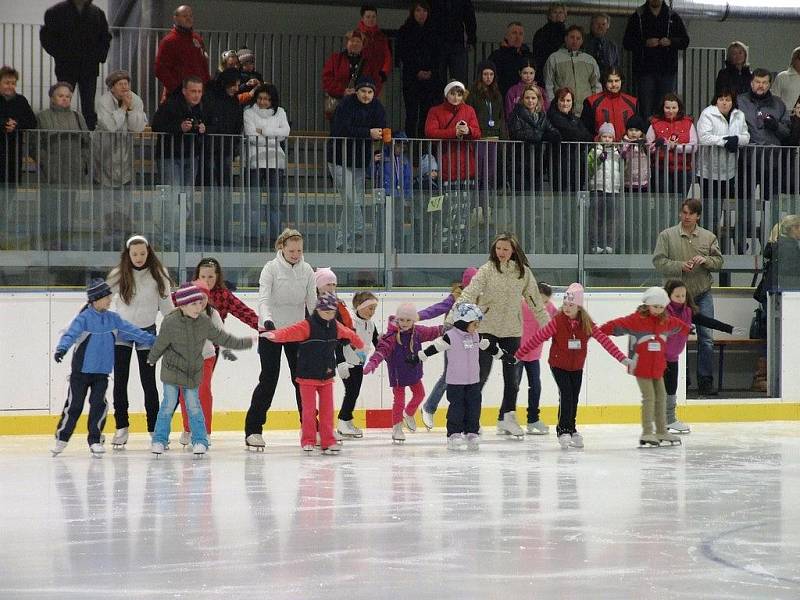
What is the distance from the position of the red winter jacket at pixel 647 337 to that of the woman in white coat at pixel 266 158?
342 centimetres

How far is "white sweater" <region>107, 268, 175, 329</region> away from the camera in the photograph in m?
10.6

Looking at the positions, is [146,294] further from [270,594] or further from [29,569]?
[270,594]

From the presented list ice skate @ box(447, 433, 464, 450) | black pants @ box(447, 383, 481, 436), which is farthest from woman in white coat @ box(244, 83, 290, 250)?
ice skate @ box(447, 433, 464, 450)

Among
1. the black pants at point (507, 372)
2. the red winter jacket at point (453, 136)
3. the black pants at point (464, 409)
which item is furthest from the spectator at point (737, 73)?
the black pants at point (464, 409)

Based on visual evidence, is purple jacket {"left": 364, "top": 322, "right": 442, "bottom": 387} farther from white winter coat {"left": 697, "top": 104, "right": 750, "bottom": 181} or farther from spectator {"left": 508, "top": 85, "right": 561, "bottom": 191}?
white winter coat {"left": 697, "top": 104, "right": 750, "bottom": 181}

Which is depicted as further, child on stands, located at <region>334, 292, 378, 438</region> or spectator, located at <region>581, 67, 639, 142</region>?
spectator, located at <region>581, 67, 639, 142</region>

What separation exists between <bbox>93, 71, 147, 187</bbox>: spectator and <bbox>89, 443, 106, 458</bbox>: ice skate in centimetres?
304

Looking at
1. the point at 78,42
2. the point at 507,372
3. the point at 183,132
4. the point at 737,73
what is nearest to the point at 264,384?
the point at 507,372

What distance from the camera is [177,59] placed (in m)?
13.9

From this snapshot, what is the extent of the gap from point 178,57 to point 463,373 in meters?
5.22

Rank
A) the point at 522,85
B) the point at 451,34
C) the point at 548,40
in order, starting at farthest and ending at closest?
the point at 548,40 < the point at 451,34 < the point at 522,85

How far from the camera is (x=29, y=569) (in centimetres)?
554

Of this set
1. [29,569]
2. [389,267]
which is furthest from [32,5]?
[29,569]

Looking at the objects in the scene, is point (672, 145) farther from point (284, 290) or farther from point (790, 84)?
point (284, 290)
